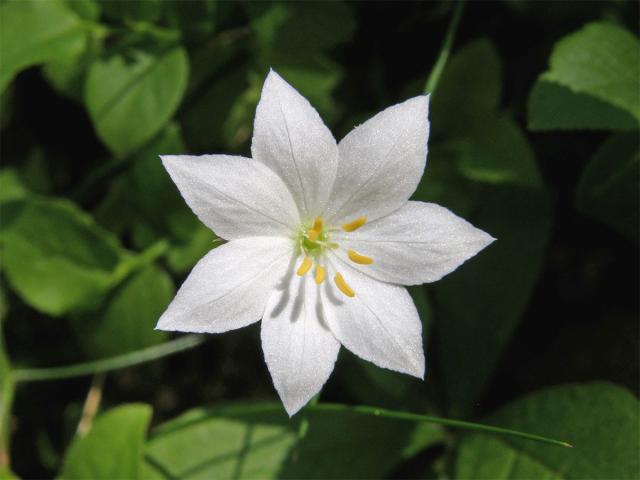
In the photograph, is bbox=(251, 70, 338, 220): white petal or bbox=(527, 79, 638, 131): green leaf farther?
bbox=(527, 79, 638, 131): green leaf

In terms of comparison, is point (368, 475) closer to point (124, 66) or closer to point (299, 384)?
point (299, 384)

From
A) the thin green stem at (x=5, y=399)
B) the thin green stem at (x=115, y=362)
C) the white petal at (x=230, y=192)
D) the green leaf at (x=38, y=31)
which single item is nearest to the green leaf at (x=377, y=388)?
the thin green stem at (x=115, y=362)

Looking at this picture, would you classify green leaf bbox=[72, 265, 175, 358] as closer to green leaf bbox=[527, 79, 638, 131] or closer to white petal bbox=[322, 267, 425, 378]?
white petal bbox=[322, 267, 425, 378]

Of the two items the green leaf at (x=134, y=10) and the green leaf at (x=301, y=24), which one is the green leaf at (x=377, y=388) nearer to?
the green leaf at (x=301, y=24)

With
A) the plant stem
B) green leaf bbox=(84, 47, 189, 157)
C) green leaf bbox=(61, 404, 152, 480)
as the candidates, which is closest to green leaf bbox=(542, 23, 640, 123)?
green leaf bbox=(84, 47, 189, 157)

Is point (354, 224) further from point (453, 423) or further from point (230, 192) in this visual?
point (453, 423)

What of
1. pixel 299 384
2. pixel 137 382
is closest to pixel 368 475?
pixel 299 384

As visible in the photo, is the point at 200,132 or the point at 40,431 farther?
the point at 40,431
